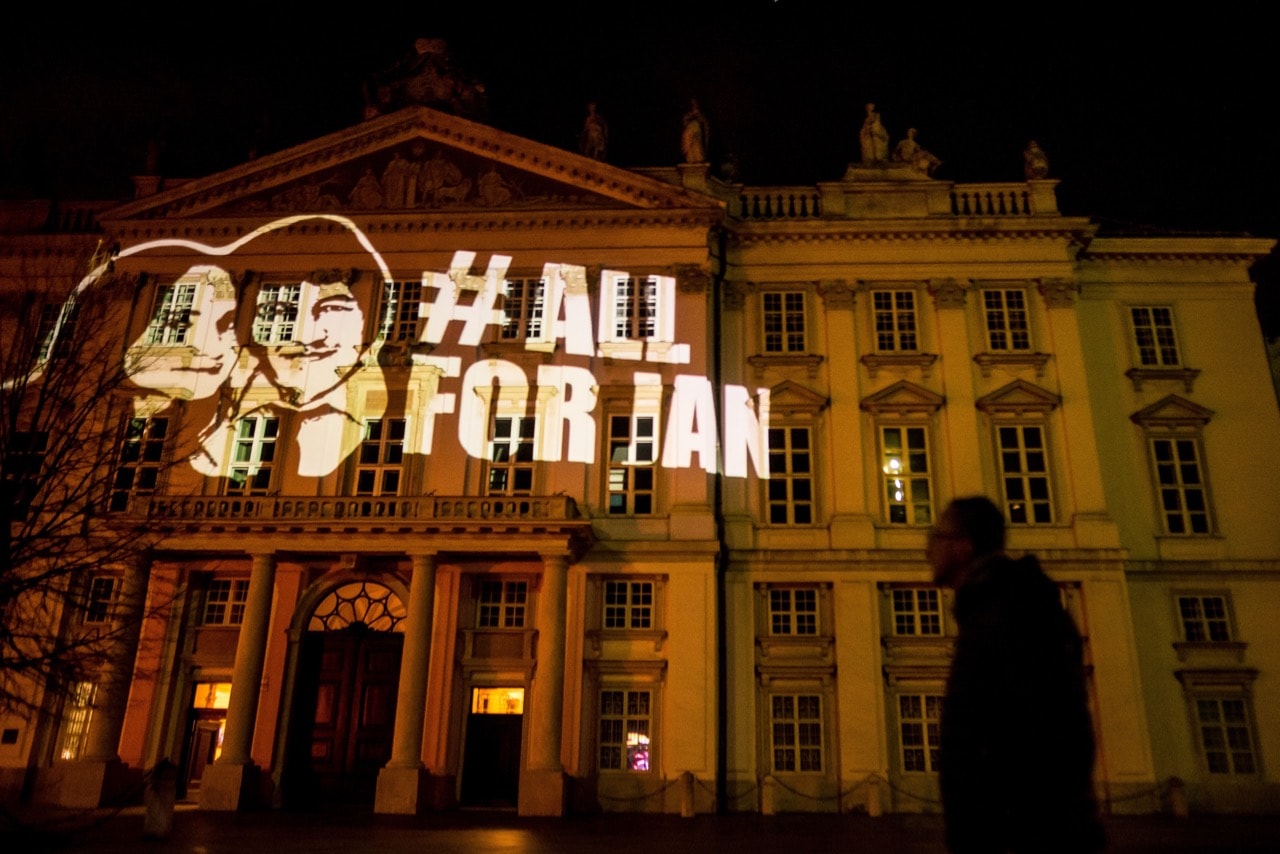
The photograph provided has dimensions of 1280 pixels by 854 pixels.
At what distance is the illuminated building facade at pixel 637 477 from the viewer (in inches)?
921

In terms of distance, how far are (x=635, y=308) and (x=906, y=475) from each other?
9.15 m

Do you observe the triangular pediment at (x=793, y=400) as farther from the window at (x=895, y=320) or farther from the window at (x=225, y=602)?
the window at (x=225, y=602)

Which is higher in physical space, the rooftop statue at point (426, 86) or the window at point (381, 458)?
the rooftop statue at point (426, 86)

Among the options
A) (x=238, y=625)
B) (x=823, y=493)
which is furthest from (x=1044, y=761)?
(x=238, y=625)

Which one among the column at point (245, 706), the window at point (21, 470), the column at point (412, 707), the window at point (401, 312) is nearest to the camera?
the window at point (21, 470)

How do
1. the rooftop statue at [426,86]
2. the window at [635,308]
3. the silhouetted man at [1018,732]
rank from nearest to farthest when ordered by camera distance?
the silhouetted man at [1018,732]
the window at [635,308]
the rooftop statue at [426,86]

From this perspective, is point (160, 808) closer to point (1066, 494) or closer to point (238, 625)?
point (238, 625)

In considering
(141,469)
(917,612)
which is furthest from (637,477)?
(141,469)

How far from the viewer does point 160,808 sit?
51.3 feet

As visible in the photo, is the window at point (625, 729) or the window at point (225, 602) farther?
the window at point (225, 602)

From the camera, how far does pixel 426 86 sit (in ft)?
97.9

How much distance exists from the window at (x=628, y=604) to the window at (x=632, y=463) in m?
1.96

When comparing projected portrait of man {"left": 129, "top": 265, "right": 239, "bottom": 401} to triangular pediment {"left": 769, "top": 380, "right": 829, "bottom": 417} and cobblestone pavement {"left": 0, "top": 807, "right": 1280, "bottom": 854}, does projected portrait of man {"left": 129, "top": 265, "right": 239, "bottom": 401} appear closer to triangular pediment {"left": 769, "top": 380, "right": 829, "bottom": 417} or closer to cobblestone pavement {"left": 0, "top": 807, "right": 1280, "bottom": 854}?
cobblestone pavement {"left": 0, "top": 807, "right": 1280, "bottom": 854}

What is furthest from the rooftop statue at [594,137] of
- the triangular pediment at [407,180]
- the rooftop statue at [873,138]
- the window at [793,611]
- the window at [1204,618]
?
the window at [1204,618]
